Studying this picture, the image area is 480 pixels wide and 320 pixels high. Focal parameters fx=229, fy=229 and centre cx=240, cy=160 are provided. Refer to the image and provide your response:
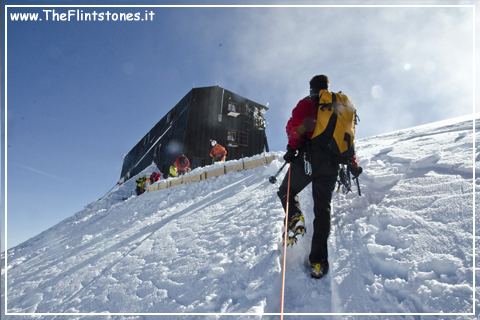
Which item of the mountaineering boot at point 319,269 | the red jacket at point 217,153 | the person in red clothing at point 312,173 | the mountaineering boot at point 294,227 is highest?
the red jacket at point 217,153

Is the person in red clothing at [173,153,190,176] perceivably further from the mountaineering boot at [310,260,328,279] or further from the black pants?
the mountaineering boot at [310,260,328,279]

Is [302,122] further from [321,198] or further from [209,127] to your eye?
[209,127]

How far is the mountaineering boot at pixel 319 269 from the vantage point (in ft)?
7.36

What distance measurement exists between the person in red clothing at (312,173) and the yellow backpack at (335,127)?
5cm

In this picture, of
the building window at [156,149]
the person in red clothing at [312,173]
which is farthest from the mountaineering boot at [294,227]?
the building window at [156,149]

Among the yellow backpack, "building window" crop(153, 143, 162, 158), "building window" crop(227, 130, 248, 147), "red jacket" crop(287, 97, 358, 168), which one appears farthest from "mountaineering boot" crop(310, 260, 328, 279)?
"building window" crop(153, 143, 162, 158)

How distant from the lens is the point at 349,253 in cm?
227

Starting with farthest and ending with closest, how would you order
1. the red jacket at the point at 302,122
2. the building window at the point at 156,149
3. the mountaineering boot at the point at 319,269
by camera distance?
the building window at the point at 156,149
the red jacket at the point at 302,122
the mountaineering boot at the point at 319,269

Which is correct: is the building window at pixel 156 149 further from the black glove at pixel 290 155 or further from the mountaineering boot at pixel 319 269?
the mountaineering boot at pixel 319 269

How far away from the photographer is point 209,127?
19188 millimetres

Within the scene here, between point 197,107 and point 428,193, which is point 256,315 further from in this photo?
point 197,107

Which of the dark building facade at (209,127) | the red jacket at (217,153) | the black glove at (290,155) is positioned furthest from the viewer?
the dark building facade at (209,127)

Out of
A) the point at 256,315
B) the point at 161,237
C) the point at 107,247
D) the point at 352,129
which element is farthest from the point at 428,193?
the point at 107,247

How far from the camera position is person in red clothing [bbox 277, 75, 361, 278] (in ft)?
7.60
